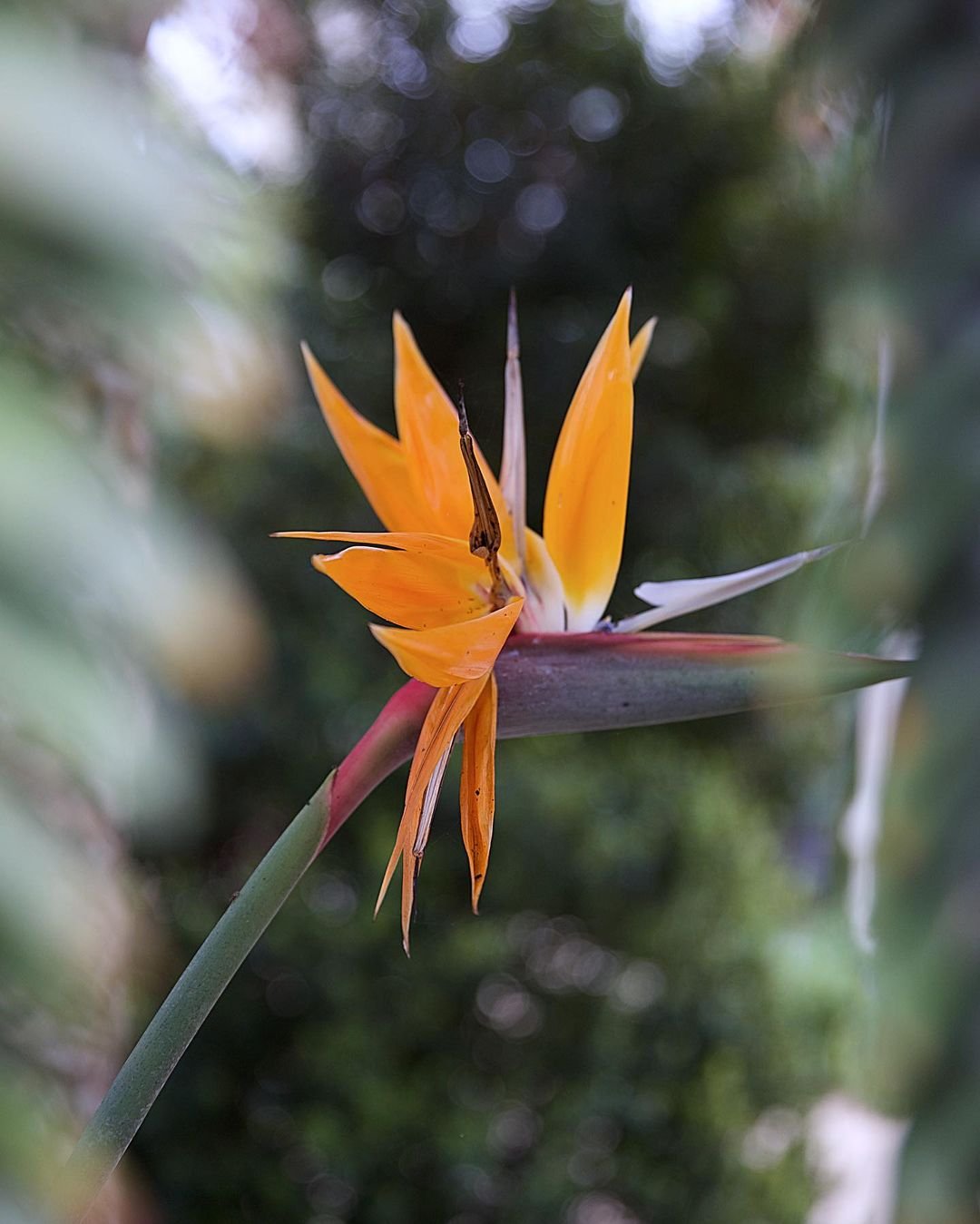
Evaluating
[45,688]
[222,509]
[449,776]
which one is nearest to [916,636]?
[45,688]

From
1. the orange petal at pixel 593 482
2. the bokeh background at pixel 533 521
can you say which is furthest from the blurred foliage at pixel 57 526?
the orange petal at pixel 593 482

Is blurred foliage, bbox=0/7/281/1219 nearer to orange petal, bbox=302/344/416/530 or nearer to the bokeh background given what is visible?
the bokeh background

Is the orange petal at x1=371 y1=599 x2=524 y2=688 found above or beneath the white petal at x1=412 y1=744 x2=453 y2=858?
above

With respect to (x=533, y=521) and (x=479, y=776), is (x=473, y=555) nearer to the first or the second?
(x=479, y=776)

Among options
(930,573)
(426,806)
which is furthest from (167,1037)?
(930,573)

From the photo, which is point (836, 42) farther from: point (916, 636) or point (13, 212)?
point (13, 212)

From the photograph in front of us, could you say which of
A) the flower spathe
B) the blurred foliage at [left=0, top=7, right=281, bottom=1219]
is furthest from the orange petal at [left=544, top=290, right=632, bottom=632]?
the blurred foliage at [left=0, top=7, right=281, bottom=1219]

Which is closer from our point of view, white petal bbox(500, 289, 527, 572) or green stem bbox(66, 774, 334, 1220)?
green stem bbox(66, 774, 334, 1220)

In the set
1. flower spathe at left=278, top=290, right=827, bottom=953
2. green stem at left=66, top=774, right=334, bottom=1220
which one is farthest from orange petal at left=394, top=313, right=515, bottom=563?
green stem at left=66, top=774, right=334, bottom=1220
